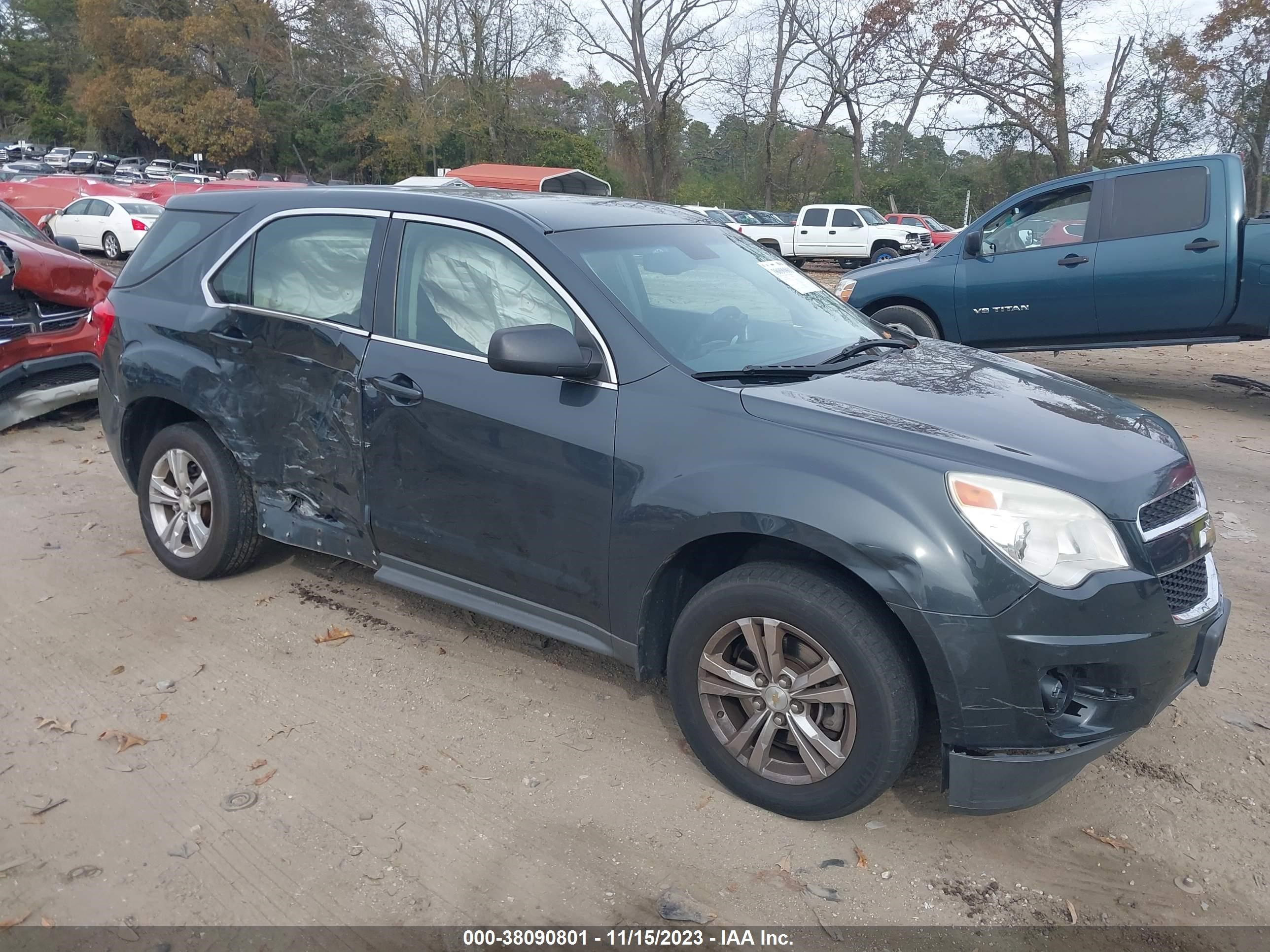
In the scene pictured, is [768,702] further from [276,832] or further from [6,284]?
[6,284]

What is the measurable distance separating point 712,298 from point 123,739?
2706 millimetres

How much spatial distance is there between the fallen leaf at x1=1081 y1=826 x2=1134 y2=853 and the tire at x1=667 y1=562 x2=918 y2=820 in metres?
0.65

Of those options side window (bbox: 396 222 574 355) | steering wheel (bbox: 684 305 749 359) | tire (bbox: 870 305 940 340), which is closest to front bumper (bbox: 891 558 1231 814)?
steering wheel (bbox: 684 305 749 359)

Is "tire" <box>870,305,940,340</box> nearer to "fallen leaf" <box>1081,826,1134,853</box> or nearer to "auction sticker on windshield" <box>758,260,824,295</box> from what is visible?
"auction sticker on windshield" <box>758,260,824,295</box>

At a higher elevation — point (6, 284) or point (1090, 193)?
point (1090, 193)

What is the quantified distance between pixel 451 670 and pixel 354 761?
2.24 ft

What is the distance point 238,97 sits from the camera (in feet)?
186

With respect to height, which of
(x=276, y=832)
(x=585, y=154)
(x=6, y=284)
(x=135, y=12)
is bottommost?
(x=276, y=832)

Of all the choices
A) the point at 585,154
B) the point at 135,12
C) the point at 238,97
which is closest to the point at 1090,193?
the point at 585,154

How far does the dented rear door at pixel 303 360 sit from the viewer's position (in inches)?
156

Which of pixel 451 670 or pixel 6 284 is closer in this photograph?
pixel 451 670

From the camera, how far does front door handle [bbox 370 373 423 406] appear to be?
3.70 metres

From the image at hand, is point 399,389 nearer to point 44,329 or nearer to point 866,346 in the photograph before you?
point 866,346

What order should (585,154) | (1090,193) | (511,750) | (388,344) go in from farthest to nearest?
1. (585,154)
2. (1090,193)
3. (388,344)
4. (511,750)
